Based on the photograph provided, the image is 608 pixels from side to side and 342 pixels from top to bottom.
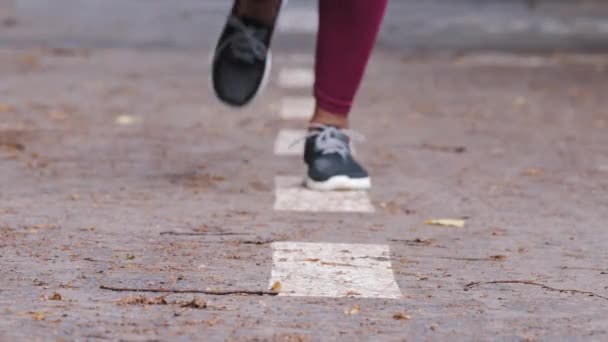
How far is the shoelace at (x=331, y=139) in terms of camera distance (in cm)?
374

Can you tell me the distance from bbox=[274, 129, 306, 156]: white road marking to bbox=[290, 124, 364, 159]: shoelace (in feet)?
1.34

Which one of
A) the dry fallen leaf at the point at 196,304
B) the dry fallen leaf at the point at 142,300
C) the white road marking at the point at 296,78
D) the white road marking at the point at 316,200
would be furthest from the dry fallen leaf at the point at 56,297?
the white road marking at the point at 296,78

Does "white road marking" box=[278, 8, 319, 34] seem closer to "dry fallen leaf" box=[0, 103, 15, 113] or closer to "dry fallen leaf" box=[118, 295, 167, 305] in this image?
"dry fallen leaf" box=[0, 103, 15, 113]

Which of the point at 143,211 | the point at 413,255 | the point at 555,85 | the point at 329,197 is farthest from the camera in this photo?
the point at 555,85

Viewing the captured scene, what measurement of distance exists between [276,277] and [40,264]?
438mm

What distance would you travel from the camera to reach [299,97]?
6.02m

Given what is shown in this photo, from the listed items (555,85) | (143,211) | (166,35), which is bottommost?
(166,35)

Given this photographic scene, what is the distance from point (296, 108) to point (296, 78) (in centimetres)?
120

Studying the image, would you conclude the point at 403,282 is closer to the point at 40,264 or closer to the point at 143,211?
the point at 40,264

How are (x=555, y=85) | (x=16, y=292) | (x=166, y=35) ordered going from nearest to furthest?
(x=16, y=292)
(x=555, y=85)
(x=166, y=35)

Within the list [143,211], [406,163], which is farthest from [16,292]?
[406,163]

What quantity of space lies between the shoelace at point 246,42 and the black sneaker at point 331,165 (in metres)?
0.28

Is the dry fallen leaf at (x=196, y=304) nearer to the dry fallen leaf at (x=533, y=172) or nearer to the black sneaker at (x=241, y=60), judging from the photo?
the black sneaker at (x=241, y=60)

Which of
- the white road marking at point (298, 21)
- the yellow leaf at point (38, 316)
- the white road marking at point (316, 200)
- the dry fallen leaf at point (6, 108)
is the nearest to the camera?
the yellow leaf at point (38, 316)
